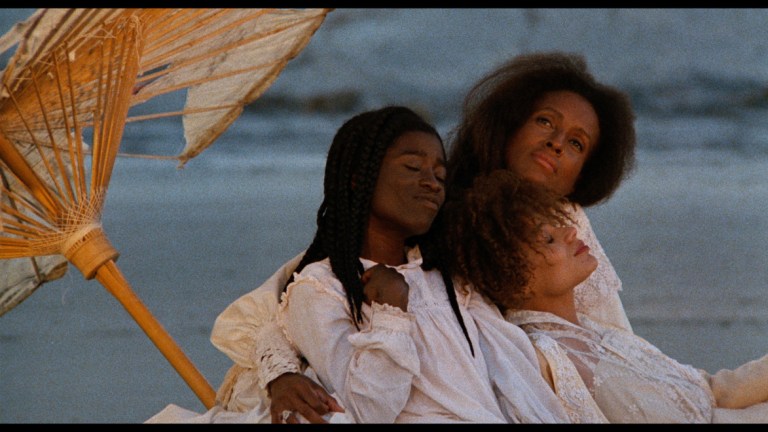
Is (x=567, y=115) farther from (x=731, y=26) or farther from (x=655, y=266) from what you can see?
(x=731, y=26)

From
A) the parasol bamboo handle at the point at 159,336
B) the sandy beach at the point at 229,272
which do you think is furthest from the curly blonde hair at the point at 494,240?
the sandy beach at the point at 229,272

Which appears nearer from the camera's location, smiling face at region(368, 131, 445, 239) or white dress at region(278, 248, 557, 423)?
white dress at region(278, 248, 557, 423)

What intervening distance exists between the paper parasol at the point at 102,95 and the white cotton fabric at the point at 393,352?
616mm

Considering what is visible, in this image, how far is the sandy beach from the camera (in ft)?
18.6

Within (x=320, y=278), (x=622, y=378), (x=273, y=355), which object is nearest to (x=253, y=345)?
(x=273, y=355)

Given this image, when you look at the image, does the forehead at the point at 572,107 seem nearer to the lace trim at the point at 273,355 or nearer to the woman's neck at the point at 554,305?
the woman's neck at the point at 554,305

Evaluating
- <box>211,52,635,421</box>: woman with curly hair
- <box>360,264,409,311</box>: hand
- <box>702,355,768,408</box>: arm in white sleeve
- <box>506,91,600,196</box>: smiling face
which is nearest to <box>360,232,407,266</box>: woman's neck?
<box>360,264,409,311</box>: hand

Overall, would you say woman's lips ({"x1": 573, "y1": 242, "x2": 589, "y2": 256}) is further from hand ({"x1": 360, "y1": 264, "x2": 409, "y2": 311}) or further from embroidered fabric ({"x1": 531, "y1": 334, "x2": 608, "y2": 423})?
hand ({"x1": 360, "y1": 264, "x2": 409, "y2": 311})

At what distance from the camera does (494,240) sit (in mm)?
3518

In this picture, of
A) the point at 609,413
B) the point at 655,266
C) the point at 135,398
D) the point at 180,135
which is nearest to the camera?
the point at 609,413

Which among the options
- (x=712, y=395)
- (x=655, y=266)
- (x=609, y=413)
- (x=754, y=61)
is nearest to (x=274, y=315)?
(x=609, y=413)

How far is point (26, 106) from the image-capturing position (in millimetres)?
3900

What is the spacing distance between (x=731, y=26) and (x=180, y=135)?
146 inches

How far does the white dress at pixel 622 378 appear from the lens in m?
3.44
